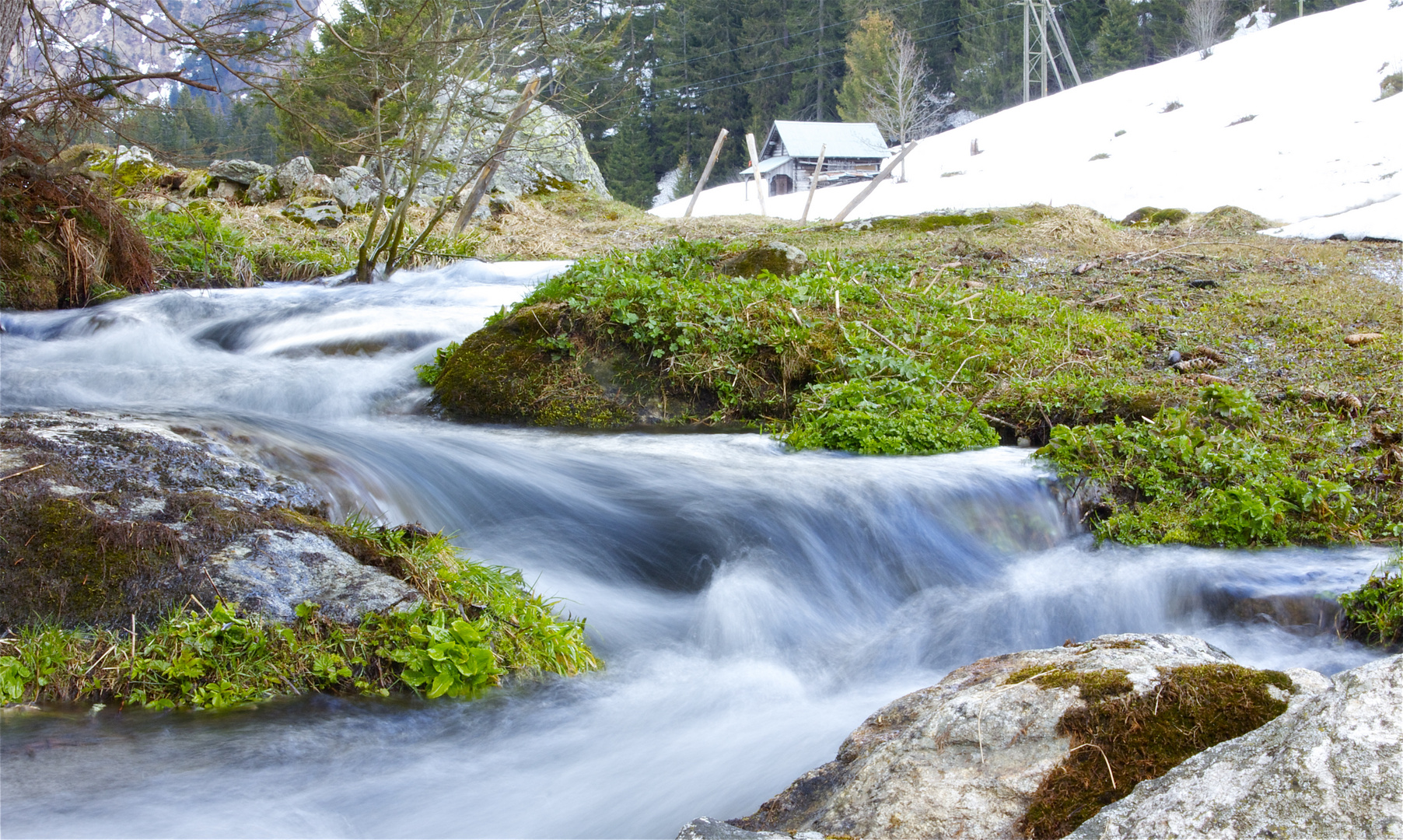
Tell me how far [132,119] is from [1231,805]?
9.55 meters

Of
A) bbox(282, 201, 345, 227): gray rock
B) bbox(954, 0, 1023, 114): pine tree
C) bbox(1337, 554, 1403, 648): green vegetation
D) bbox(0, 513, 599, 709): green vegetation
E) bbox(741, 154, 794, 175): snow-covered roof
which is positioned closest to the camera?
bbox(0, 513, 599, 709): green vegetation

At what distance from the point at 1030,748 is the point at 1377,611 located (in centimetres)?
298

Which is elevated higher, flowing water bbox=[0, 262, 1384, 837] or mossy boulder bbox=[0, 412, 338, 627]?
mossy boulder bbox=[0, 412, 338, 627]

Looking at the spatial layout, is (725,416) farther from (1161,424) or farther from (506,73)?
(506,73)

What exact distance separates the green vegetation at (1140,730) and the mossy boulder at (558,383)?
525cm

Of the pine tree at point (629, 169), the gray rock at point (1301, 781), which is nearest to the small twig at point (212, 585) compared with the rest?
the gray rock at point (1301, 781)

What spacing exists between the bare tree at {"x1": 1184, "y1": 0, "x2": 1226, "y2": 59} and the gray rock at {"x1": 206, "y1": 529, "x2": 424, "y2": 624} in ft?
172

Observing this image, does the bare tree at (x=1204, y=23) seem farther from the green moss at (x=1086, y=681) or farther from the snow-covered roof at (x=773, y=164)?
the green moss at (x=1086, y=681)

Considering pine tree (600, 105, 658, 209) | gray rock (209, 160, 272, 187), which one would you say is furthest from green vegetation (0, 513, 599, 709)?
pine tree (600, 105, 658, 209)

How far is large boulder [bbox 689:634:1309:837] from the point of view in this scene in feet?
5.73

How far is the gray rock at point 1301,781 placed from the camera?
1.19 m

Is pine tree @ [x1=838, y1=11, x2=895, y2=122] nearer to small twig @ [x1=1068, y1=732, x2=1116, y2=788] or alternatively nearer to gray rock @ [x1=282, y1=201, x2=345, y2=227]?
gray rock @ [x1=282, y1=201, x2=345, y2=227]

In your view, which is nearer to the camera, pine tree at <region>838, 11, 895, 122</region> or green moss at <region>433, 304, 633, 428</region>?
green moss at <region>433, 304, 633, 428</region>

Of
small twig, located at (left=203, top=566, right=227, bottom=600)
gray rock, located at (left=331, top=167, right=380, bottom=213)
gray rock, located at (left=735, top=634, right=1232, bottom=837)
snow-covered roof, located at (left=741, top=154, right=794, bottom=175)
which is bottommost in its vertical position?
gray rock, located at (left=735, top=634, right=1232, bottom=837)
